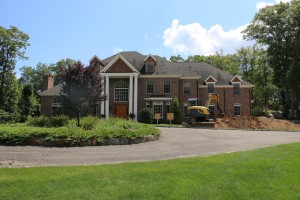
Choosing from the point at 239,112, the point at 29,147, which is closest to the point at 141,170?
the point at 29,147

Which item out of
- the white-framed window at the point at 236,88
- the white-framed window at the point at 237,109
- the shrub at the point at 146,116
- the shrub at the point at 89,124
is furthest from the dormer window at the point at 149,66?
the shrub at the point at 89,124

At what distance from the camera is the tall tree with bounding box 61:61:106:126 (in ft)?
69.3

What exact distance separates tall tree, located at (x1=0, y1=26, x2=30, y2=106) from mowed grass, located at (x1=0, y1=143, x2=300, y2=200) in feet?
152

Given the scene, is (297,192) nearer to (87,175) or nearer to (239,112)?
(87,175)

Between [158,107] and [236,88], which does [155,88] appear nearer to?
[158,107]

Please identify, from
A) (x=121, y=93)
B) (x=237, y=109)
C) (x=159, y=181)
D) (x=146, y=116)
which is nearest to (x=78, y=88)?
(x=159, y=181)

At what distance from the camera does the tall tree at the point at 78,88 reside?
21.1 meters

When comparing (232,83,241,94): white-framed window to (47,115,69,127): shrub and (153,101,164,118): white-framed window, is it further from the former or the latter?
(47,115,69,127): shrub

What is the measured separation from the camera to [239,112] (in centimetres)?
4569

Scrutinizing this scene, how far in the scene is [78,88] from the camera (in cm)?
2122

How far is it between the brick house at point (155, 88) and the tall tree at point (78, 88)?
1864 cm

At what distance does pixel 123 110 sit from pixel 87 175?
34.8m

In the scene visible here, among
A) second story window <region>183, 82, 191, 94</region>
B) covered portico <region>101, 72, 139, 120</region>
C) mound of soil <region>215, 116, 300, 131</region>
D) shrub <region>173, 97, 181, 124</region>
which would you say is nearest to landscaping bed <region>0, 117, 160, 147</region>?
mound of soil <region>215, 116, 300, 131</region>

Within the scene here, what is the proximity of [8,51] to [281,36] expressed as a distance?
44136 millimetres
